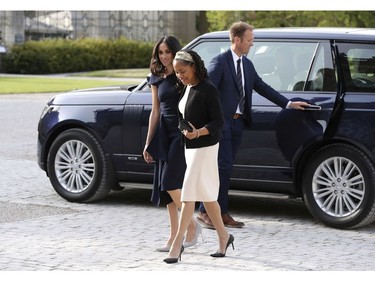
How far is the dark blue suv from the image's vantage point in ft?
29.3

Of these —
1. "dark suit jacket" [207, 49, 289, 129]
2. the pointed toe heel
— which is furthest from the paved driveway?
"dark suit jacket" [207, 49, 289, 129]

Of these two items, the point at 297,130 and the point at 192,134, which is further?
the point at 297,130

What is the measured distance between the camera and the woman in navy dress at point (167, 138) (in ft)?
25.5

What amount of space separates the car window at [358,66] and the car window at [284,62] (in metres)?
0.30

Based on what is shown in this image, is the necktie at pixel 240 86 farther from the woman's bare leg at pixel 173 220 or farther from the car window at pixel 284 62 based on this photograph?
the woman's bare leg at pixel 173 220

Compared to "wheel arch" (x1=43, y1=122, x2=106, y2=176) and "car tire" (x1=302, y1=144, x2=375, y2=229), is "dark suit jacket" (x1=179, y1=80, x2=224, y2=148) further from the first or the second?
"wheel arch" (x1=43, y1=122, x2=106, y2=176)

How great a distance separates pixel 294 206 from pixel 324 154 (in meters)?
1.48

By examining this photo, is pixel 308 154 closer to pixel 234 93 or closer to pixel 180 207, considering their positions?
pixel 234 93

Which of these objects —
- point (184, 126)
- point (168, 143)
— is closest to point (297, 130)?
point (168, 143)

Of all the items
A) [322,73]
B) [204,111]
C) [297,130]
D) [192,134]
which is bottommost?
[297,130]

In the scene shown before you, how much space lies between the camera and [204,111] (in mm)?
7438

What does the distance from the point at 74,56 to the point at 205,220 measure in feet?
160
